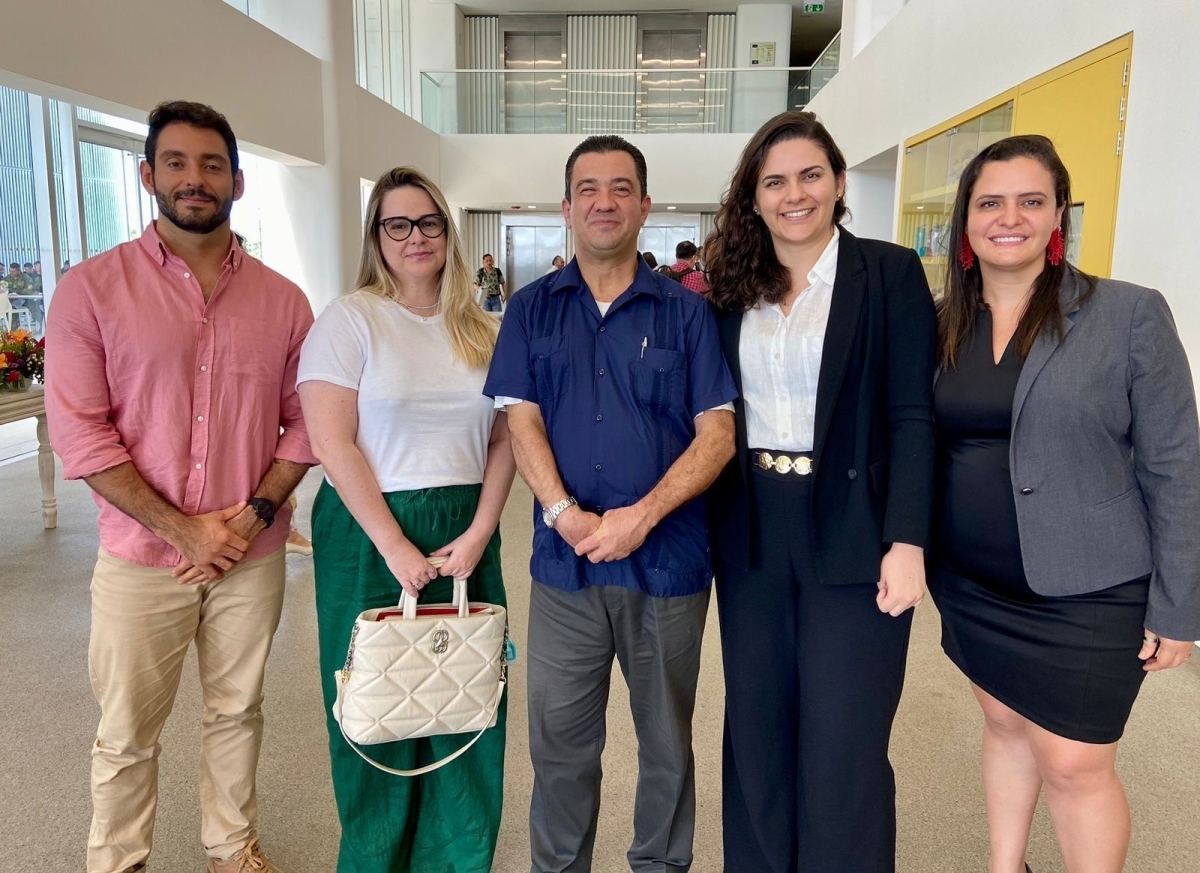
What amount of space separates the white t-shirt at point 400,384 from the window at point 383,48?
11.7 metres

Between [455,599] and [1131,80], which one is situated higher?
[1131,80]

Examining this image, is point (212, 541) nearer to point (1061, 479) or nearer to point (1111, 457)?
point (1061, 479)

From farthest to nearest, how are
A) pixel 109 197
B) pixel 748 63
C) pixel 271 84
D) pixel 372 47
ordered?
→ pixel 748 63 < pixel 372 47 < pixel 109 197 < pixel 271 84

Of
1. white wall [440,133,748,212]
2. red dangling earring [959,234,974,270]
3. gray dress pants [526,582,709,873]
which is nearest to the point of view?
red dangling earring [959,234,974,270]

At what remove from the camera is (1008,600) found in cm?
181

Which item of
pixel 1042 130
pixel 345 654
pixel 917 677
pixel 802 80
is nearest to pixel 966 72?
pixel 1042 130

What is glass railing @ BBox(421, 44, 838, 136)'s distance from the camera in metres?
15.9

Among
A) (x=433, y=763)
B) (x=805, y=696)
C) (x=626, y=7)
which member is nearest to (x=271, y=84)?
(x=433, y=763)

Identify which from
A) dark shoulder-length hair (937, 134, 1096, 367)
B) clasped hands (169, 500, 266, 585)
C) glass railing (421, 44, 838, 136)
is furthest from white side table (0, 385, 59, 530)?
glass railing (421, 44, 838, 136)

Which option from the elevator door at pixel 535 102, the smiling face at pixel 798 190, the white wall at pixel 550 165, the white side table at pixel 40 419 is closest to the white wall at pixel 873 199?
the white wall at pixel 550 165

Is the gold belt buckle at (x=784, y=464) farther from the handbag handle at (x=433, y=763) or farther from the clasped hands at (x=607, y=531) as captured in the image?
the handbag handle at (x=433, y=763)

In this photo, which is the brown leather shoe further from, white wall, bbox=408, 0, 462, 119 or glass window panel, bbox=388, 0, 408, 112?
white wall, bbox=408, 0, 462, 119

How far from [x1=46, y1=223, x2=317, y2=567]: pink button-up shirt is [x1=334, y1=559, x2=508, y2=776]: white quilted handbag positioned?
1.55 ft

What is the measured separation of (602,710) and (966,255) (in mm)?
1386
